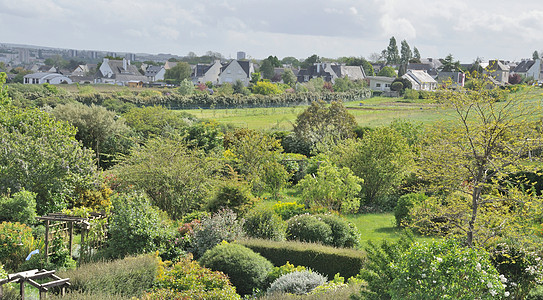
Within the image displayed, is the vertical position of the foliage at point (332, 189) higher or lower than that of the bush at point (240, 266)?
higher

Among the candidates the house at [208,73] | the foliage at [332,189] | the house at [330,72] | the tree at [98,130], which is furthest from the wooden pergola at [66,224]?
the house at [208,73]

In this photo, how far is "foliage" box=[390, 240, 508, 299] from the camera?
6.04 m

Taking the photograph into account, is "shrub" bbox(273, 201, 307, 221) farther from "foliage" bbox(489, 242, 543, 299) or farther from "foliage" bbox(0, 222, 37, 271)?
"foliage" bbox(0, 222, 37, 271)

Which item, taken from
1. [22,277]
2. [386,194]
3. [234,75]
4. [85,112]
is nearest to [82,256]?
[22,277]

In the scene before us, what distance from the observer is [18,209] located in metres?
13.4

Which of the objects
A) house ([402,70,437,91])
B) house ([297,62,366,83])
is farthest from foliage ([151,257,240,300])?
house ([297,62,366,83])

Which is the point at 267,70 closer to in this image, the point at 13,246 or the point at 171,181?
the point at 171,181

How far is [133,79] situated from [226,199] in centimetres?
8752

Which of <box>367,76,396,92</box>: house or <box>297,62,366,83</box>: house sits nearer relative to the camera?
<box>367,76,396,92</box>: house

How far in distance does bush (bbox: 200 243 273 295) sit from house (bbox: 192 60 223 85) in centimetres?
8228

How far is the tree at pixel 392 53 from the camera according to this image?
407 ft

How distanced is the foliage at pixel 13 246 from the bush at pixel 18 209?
205 cm

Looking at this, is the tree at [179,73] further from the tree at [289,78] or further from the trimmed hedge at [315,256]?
the trimmed hedge at [315,256]

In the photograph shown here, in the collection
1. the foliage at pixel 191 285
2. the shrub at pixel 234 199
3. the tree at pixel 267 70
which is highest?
the tree at pixel 267 70
